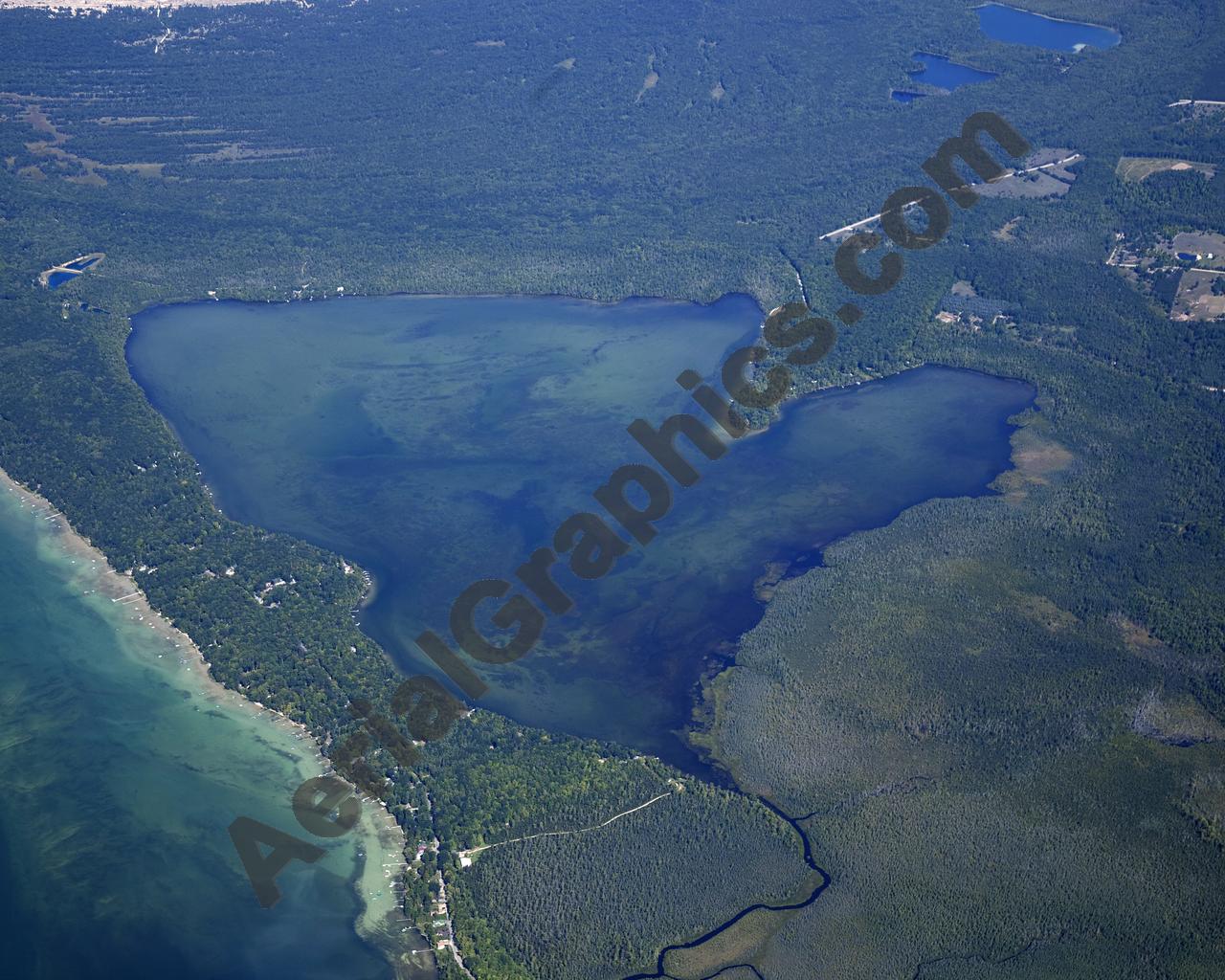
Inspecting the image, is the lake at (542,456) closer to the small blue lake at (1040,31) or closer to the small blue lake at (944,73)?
the small blue lake at (944,73)

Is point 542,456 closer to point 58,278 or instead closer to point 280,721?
point 280,721

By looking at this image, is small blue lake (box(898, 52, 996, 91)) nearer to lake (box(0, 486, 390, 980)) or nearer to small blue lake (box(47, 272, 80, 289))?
small blue lake (box(47, 272, 80, 289))

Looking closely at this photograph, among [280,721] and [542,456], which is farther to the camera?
[542,456]

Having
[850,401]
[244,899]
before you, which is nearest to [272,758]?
[244,899]

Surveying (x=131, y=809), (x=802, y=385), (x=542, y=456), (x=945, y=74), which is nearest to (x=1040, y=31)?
(x=945, y=74)

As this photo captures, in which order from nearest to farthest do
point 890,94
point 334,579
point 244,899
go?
point 244,899
point 334,579
point 890,94

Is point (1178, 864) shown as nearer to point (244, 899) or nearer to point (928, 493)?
point (928, 493)
